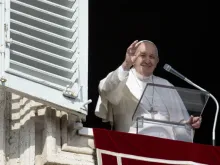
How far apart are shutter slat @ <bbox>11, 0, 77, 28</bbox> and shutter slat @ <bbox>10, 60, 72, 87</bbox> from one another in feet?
1.23

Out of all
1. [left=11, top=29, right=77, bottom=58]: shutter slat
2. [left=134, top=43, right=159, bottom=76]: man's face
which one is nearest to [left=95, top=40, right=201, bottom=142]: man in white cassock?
[left=134, top=43, right=159, bottom=76]: man's face

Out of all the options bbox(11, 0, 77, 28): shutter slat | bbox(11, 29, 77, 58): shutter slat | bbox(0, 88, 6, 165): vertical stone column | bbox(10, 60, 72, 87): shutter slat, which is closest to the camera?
bbox(0, 88, 6, 165): vertical stone column

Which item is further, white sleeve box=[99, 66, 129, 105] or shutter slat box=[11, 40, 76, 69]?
white sleeve box=[99, 66, 129, 105]

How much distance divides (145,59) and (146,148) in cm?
96

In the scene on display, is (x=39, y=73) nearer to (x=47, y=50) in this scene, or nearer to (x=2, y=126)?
(x=47, y=50)

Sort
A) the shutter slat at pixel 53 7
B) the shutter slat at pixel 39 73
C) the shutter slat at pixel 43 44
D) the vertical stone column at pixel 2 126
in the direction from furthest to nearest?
the shutter slat at pixel 53 7, the shutter slat at pixel 43 44, the shutter slat at pixel 39 73, the vertical stone column at pixel 2 126

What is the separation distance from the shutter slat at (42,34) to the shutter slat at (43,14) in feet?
0.33

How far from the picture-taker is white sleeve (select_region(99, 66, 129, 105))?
944 centimetres

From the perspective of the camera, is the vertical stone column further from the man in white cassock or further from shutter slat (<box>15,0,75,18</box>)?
the man in white cassock

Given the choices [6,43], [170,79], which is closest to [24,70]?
[6,43]

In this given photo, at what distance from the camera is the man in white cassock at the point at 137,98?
31.0 ft

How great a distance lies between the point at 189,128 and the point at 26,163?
107 centimetres

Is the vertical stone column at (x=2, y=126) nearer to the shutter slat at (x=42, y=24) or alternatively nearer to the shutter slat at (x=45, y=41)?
the shutter slat at (x=45, y=41)

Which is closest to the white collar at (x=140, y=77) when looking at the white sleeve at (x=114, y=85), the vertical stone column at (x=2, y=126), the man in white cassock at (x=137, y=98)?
the man in white cassock at (x=137, y=98)
